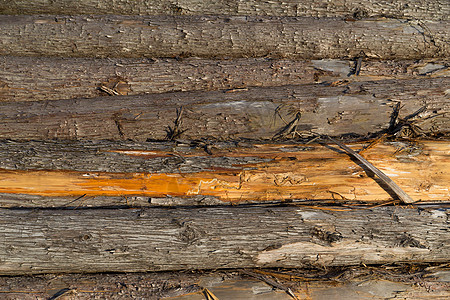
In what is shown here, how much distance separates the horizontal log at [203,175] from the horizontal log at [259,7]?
1.78 meters

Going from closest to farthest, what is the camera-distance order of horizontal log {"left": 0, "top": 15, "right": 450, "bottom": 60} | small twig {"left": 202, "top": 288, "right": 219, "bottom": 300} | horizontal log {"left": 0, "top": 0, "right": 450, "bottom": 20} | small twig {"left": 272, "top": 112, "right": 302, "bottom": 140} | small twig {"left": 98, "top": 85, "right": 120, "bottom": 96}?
small twig {"left": 202, "top": 288, "right": 219, "bottom": 300} → small twig {"left": 272, "top": 112, "right": 302, "bottom": 140} → small twig {"left": 98, "top": 85, "right": 120, "bottom": 96} → horizontal log {"left": 0, "top": 15, "right": 450, "bottom": 60} → horizontal log {"left": 0, "top": 0, "right": 450, "bottom": 20}

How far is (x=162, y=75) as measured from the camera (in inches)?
135

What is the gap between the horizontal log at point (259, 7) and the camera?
153 inches

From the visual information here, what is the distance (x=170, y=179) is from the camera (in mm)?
2904

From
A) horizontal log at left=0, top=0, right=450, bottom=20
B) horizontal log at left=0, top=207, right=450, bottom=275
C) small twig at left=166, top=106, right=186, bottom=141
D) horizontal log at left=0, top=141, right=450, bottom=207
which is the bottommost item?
horizontal log at left=0, top=207, right=450, bottom=275

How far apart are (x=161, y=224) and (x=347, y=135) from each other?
72.4 inches

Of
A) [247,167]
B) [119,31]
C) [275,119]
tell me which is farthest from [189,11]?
[247,167]

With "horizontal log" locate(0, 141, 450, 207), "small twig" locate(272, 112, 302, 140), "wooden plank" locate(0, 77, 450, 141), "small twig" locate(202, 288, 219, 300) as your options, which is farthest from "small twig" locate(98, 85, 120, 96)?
"small twig" locate(202, 288, 219, 300)

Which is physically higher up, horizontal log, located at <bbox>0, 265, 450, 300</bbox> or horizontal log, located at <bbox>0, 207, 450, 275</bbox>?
horizontal log, located at <bbox>0, 207, 450, 275</bbox>

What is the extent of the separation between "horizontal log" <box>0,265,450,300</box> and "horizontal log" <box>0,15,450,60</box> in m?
2.22

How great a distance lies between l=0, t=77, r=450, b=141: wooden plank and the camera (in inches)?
123

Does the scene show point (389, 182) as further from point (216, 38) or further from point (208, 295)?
point (216, 38)

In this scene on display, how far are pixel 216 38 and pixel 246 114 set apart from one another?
105 cm

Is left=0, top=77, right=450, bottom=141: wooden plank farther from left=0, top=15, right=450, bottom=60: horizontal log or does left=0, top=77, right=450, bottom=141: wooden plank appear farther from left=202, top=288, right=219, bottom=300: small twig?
left=202, top=288, right=219, bottom=300: small twig
